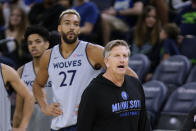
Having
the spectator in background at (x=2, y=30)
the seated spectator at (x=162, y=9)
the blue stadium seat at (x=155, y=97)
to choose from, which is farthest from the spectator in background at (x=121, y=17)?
the blue stadium seat at (x=155, y=97)

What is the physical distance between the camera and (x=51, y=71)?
20.6 feet

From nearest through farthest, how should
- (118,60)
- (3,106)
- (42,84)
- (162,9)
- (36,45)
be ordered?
(118,60)
(3,106)
(42,84)
(36,45)
(162,9)

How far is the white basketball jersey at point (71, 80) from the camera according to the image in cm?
609

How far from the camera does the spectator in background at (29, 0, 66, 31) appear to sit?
35.5ft

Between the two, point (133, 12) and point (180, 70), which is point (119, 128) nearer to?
point (180, 70)

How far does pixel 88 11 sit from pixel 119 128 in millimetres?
6030

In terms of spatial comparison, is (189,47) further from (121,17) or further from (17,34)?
(17,34)

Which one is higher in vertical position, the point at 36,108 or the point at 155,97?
the point at 36,108

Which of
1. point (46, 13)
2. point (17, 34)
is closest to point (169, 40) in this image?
point (46, 13)

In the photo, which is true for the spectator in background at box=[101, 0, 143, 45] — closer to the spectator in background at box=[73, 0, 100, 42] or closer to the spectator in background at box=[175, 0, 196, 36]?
the spectator in background at box=[73, 0, 100, 42]

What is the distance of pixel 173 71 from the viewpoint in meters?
9.63

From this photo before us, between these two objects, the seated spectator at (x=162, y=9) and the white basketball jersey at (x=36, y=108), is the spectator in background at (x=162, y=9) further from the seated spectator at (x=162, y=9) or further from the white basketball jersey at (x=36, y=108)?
the white basketball jersey at (x=36, y=108)

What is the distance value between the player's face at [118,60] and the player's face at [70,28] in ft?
4.30

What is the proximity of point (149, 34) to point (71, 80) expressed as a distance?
4.41 m
